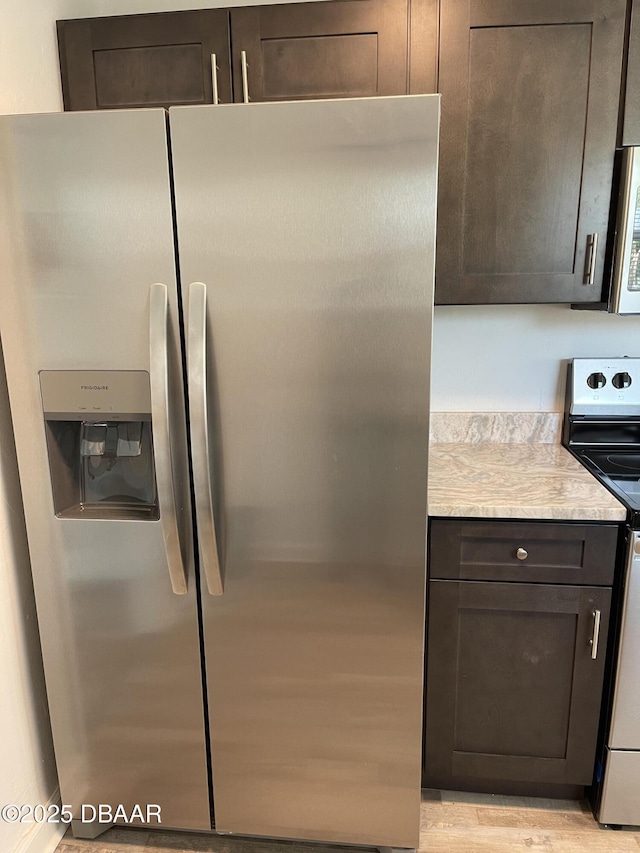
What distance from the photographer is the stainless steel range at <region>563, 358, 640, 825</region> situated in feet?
4.95

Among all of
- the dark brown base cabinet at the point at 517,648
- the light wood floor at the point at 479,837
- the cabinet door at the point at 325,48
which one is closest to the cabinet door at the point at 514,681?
the dark brown base cabinet at the point at 517,648

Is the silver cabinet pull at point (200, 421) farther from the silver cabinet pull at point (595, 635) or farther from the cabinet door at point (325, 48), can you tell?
the silver cabinet pull at point (595, 635)

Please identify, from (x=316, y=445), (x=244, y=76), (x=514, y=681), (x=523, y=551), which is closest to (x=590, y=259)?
(x=523, y=551)

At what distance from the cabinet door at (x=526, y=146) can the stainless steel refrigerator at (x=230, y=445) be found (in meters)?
0.49

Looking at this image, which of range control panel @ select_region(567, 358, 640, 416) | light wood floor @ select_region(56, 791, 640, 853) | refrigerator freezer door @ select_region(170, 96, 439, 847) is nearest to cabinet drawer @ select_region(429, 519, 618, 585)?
refrigerator freezer door @ select_region(170, 96, 439, 847)

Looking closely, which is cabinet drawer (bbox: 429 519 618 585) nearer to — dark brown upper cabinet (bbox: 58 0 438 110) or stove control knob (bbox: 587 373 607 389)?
stove control knob (bbox: 587 373 607 389)

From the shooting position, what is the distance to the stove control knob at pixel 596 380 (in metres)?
2.00

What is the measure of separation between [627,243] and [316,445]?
104 centimetres

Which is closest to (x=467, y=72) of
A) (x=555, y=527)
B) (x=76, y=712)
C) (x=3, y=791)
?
(x=555, y=527)

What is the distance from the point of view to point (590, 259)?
1.66 metres

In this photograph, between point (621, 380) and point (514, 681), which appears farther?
point (621, 380)

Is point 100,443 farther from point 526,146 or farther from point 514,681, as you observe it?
point 526,146

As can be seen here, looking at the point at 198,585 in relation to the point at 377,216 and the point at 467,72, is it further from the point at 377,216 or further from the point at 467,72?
the point at 467,72

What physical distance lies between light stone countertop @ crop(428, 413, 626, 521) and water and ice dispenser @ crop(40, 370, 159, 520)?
747 mm
